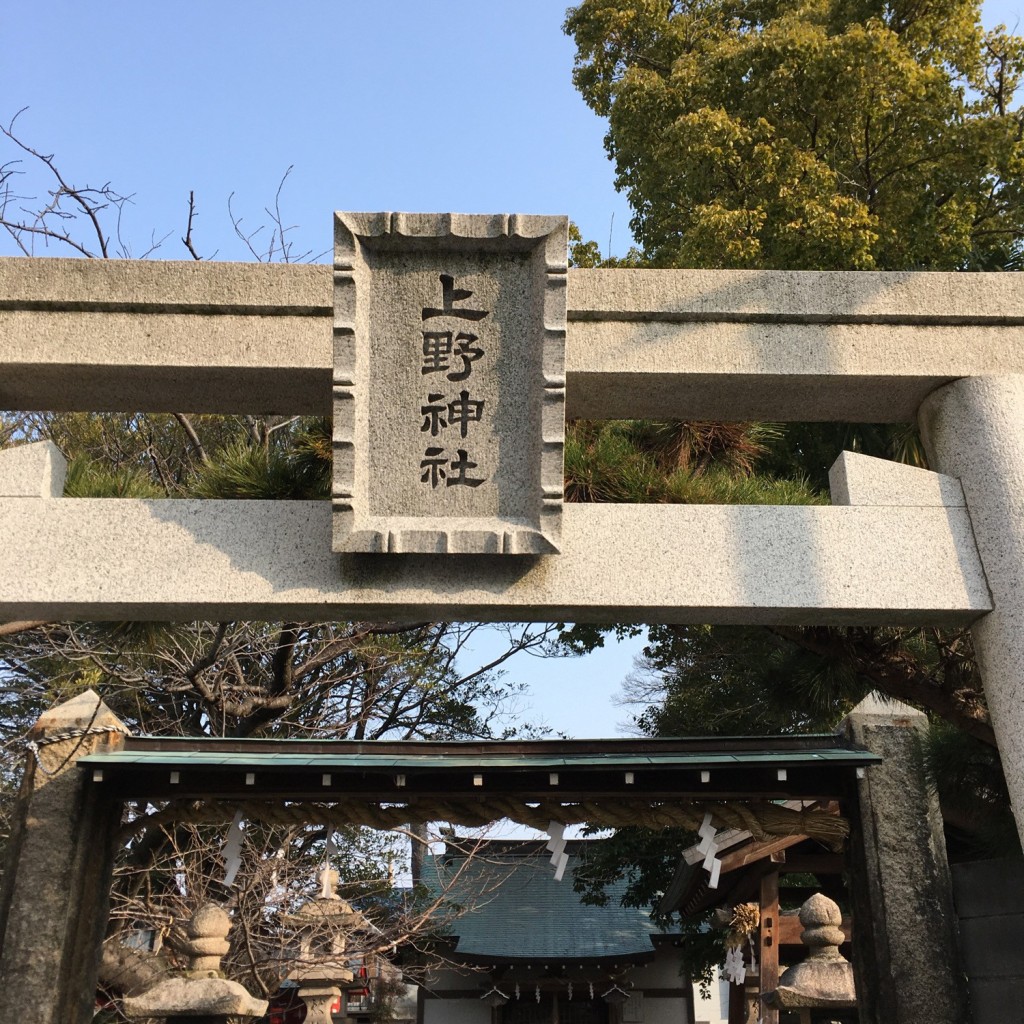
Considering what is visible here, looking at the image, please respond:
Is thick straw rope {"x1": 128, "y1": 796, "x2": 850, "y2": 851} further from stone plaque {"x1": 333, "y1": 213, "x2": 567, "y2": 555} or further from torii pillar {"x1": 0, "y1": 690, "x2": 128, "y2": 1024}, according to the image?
stone plaque {"x1": 333, "y1": 213, "x2": 567, "y2": 555}

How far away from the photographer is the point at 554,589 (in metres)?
4.61

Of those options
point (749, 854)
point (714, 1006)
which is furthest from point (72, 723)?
point (714, 1006)

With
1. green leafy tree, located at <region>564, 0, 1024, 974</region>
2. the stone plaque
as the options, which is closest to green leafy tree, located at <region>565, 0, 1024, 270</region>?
green leafy tree, located at <region>564, 0, 1024, 974</region>

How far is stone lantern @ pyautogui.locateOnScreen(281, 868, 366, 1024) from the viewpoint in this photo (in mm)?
8867

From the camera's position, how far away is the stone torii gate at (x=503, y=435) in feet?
15.0

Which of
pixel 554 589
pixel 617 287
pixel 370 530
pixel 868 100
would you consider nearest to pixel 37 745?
pixel 370 530

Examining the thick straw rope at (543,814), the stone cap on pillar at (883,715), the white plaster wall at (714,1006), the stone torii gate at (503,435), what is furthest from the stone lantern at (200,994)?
the white plaster wall at (714,1006)

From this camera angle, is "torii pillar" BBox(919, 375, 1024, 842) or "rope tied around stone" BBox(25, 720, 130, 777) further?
"rope tied around stone" BBox(25, 720, 130, 777)

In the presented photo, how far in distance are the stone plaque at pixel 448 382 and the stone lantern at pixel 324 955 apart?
15.0 ft

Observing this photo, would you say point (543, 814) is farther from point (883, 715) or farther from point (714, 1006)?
point (714, 1006)

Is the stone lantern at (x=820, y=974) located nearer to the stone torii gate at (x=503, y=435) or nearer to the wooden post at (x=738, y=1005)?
the stone torii gate at (x=503, y=435)

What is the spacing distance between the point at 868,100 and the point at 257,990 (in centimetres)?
1128

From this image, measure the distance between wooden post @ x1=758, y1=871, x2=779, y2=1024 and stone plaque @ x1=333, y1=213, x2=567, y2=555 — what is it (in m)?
7.14

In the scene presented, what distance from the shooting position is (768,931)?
34.1ft
